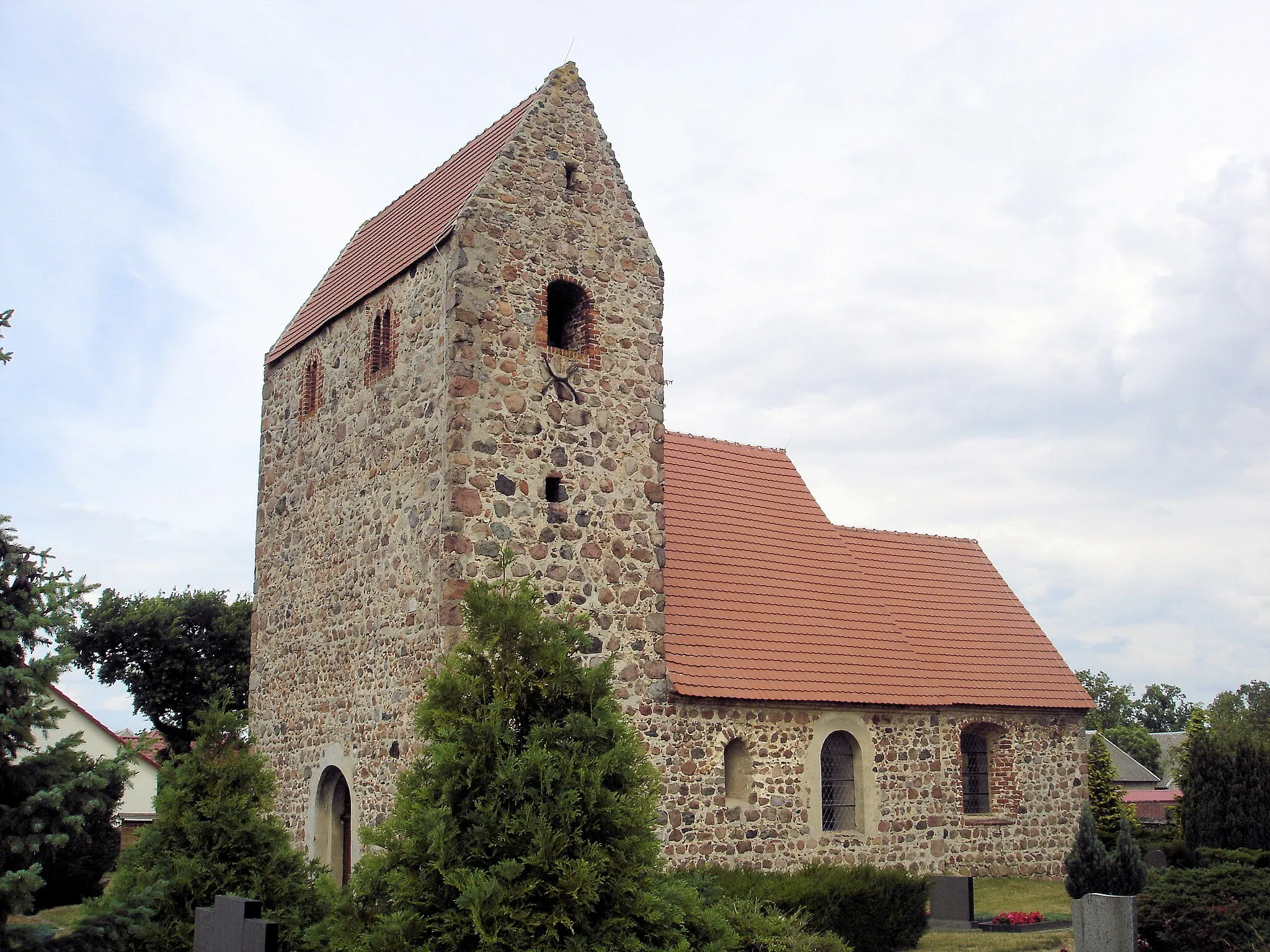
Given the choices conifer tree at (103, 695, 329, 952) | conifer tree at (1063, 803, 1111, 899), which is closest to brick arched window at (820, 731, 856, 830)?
conifer tree at (1063, 803, 1111, 899)

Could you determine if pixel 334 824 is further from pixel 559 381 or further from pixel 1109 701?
pixel 1109 701

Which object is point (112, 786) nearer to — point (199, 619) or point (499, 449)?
point (499, 449)

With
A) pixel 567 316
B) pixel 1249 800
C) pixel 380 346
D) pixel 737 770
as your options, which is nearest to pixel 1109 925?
pixel 737 770

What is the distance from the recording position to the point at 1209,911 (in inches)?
513

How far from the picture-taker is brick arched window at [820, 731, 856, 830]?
1722 centimetres

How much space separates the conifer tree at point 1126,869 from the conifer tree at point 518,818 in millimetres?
10150

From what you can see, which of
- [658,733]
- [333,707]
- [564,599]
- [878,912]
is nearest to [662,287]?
[564,599]

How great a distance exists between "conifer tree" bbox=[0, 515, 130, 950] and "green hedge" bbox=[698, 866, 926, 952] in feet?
19.9

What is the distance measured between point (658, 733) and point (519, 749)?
7650 mm

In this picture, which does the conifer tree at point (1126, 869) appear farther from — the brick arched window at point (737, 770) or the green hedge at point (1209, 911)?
the brick arched window at point (737, 770)

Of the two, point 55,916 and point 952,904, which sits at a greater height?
point 952,904

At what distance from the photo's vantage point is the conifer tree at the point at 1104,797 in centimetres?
2278

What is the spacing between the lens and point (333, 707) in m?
15.6

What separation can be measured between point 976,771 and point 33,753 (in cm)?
1521
